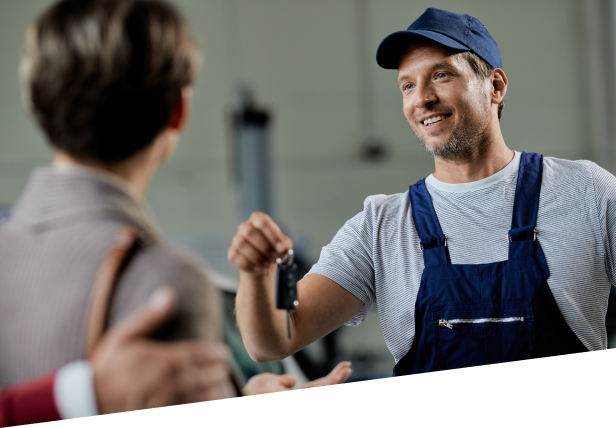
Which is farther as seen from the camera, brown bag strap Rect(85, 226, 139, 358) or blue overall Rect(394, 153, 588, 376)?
blue overall Rect(394, 153, 588, 376)

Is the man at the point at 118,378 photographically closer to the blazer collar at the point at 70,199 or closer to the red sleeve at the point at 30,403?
the red sleeve at the point at 30,403

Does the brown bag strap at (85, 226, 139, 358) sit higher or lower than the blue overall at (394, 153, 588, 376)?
higher

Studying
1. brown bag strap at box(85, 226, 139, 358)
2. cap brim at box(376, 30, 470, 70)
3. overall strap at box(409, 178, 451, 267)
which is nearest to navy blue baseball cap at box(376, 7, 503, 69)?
cap brim at box(376, 30, 470, 70)

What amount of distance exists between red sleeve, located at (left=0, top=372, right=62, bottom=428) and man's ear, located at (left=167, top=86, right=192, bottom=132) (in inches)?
16.3

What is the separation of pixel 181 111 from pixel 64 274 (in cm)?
30

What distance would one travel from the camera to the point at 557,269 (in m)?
1.42

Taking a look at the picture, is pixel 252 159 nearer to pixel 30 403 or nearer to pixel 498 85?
pixel 498 85

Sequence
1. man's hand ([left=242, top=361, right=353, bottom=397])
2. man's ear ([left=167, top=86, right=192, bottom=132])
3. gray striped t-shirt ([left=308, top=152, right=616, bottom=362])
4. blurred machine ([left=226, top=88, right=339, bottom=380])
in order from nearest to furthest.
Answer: man's ear ([left=167, top=86, right=192, bottom=132]) < man's hand ([left=242, top=361, right=353, bottom=397]) < gray striped t-shirt ([left=308, top=152, right=616, bottom=362]) < blurred machine ([left=226, top=88, right=339, bottom=380])

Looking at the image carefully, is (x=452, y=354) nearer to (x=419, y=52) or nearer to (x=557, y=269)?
(x=557, y=269)

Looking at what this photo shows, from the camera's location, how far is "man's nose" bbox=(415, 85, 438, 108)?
1.45 m

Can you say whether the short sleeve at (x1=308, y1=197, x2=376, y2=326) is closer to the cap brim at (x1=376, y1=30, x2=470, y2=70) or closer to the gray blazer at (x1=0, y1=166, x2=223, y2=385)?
the cap brim at (x1=376, y1=30, x2=470, y2=70)

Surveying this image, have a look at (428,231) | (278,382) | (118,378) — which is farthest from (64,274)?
(428,231)

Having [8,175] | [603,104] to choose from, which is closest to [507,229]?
[8,175]

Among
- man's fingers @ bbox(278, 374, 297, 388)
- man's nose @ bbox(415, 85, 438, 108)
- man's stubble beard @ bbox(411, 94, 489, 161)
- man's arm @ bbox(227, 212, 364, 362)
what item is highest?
man's nose @ bbox(415, 85, 438, 108)
